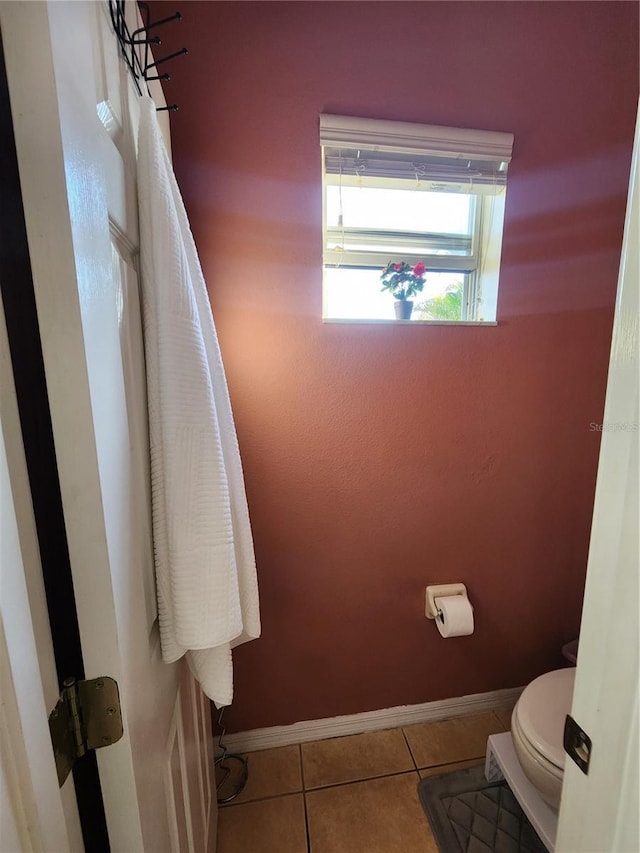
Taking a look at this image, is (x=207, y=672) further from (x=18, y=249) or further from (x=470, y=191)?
(x=470, y=191)

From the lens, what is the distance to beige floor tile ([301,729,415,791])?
4.30 feet

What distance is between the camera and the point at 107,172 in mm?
470

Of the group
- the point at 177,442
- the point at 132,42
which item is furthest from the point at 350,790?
the point at 132,42

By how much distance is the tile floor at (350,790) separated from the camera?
1.14 m

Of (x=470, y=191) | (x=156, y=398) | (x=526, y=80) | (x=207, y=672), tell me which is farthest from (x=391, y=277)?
(x=207, y=672)

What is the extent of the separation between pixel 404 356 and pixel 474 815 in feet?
4.85

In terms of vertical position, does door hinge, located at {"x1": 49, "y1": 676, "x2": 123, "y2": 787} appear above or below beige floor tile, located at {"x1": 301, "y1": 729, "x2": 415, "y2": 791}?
above

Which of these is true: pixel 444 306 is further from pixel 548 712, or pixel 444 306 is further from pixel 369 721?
pixel 369 721

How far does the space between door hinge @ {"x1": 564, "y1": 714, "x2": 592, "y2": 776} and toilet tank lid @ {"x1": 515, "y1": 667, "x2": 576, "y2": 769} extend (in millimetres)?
673

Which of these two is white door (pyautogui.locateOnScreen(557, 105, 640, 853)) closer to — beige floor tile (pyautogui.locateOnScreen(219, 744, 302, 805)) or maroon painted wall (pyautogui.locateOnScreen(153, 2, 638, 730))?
maroon painted wall (pyautogui.locateOnScreen(153, 2, 638, 730))

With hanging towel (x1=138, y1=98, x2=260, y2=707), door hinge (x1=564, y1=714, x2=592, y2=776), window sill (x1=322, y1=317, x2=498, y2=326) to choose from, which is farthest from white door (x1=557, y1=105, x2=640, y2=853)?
window sill (x1=322, y1=317, x2=498, y2=326)

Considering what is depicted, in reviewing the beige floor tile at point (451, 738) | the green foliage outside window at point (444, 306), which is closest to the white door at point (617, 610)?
the green foliage outside window at point (444, 306)

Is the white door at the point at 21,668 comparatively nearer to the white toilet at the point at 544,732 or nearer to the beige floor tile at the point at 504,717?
the white toilet at the point at 544,732

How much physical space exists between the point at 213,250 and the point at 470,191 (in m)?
0.83
